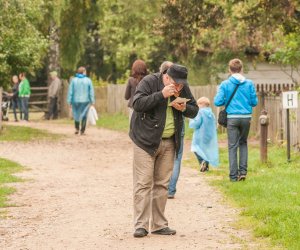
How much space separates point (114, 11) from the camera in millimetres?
51875

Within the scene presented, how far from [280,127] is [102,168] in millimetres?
5023

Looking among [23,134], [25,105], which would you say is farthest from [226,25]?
[25,105]

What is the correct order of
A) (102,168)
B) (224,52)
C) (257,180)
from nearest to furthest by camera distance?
(257,180), (102,168), (224,52)

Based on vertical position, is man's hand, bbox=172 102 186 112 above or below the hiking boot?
above

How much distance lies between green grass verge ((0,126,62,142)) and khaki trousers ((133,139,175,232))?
1456 centimetres

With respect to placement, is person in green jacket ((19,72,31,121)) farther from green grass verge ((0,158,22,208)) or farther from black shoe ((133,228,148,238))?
black shoe ((133,228,148,238))

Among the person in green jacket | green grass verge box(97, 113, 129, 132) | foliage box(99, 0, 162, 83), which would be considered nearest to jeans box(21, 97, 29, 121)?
the person in green jacket

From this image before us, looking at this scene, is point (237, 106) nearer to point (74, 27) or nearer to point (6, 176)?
point (6, 176)

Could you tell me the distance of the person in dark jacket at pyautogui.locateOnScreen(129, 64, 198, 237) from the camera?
9.45m

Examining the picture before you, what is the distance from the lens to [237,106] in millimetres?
13703

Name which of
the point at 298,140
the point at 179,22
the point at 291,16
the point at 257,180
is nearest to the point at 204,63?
the point at 179,22

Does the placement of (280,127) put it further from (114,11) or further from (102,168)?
(114,11)

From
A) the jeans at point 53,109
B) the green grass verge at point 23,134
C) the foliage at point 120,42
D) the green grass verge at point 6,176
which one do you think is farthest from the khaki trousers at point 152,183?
the foliage at point 120,42

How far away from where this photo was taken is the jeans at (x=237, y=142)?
45.0 feet
